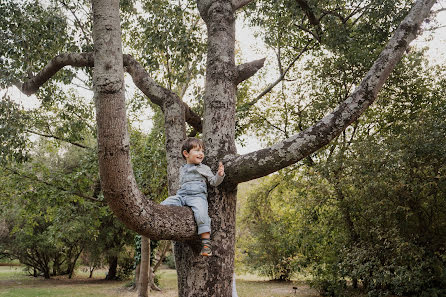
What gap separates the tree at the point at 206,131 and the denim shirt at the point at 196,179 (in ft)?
0.46

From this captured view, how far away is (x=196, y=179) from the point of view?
3016mm

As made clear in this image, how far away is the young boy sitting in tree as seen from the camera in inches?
109

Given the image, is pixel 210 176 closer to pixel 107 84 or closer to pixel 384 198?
pixel 107 84

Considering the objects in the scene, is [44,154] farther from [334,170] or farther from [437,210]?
[437,210]

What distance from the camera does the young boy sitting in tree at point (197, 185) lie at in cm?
276

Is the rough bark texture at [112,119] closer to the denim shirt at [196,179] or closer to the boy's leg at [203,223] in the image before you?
the boy's leg at [203,223]

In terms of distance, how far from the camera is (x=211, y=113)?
11.4 feet

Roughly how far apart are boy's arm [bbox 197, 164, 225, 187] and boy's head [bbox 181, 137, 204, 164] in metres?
0.09

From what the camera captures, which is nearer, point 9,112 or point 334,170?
point 9,112

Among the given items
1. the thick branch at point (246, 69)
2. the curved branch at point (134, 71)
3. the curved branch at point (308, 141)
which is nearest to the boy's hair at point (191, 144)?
the curved branch at point (308, 141)

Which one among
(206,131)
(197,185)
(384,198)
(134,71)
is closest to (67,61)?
(134,71)

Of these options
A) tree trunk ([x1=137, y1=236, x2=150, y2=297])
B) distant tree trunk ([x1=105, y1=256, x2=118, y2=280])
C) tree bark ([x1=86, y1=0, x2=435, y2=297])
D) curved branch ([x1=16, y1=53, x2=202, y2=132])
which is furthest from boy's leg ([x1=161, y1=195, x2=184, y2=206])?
distant tree trunk ([x1=105, y1=256, x2=118, y2=280])

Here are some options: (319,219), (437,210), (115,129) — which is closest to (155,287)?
(319,219)

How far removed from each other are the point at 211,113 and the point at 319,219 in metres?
9.02
